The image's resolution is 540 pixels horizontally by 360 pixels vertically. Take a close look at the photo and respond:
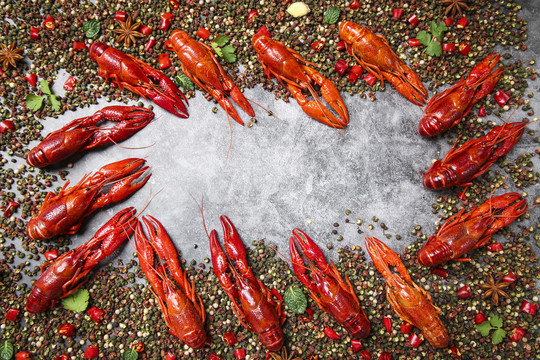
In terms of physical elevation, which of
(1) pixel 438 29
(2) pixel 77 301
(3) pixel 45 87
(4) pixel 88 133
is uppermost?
(1) pixel 438 29

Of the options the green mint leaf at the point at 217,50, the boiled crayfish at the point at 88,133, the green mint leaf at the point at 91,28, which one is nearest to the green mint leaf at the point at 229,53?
the green mint leaf at the point at 217,50

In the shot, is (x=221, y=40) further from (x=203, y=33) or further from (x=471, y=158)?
(x=471, y=158)

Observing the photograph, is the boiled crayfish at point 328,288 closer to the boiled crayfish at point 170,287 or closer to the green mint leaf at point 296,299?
the green mint leaf at point 296,299

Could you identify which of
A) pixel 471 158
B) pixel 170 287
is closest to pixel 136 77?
pixel 170 287

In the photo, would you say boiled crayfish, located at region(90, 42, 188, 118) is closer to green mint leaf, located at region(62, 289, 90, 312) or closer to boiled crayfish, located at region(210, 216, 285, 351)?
boiled crayfish, located at region(210, 216, 285, 351)

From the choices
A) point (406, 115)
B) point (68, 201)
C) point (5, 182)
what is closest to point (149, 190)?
point (68, 201)

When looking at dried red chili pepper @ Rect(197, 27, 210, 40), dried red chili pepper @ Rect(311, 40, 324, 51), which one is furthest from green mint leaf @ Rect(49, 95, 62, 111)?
dried red chili pepper @ Rect(311, 40, 324, 51)
